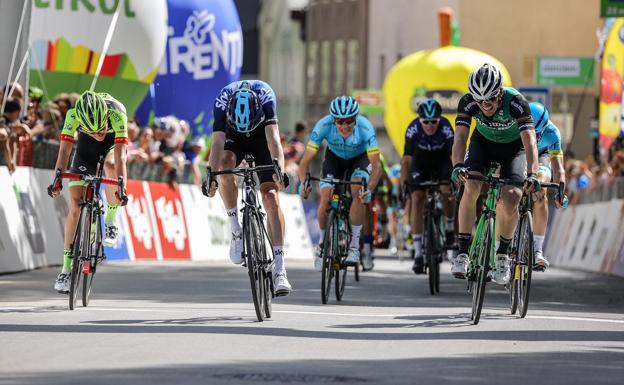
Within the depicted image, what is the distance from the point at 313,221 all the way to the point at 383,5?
35.8 metres

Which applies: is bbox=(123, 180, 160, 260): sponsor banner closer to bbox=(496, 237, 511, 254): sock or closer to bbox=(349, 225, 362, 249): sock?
bbox=(349, 225, 362, 249): sock

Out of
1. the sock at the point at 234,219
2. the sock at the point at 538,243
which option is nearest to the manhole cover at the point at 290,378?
the sock at the point at 234,219

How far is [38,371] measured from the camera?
9.52m

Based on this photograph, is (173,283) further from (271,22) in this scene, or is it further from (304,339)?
(271,22)

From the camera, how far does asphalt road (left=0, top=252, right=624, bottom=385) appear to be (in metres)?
9.80

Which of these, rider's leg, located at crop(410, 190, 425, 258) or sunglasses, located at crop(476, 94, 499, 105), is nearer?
sunglasses, located at crop(476, 94, 499, 105)

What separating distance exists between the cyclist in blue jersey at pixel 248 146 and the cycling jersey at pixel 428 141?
220 inches

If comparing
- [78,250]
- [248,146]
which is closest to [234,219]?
[248,146]

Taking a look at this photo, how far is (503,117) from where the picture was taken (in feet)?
47.2

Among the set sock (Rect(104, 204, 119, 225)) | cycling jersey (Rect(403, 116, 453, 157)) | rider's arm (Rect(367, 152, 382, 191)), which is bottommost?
sock (Rect(104, 204, 119, 225))

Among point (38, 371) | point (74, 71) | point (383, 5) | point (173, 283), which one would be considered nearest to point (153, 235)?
point (74, 71)

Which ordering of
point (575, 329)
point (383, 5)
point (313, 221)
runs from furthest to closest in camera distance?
point (383, 5) < point (313, 221) < point (575, 329)

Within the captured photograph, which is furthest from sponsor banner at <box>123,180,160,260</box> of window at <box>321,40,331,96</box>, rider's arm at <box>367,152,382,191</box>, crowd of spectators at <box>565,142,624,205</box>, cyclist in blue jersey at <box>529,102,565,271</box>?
window at <box>321,40,331,96</box>

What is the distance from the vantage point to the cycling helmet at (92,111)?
583 inches
